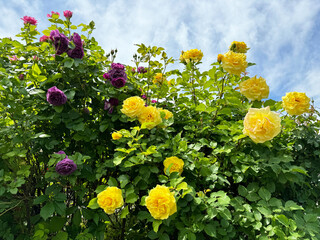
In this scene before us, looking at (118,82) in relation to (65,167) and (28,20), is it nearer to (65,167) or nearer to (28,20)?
(65,167)

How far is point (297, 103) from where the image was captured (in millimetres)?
1733

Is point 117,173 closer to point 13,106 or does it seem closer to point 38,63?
point 13,106

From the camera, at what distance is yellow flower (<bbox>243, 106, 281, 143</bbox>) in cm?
139

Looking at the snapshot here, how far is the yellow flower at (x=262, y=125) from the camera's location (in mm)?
1390

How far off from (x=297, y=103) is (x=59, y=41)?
1.73 m

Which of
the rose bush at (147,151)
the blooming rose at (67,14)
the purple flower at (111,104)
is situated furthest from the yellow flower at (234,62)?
the blooming rose at (67,14)

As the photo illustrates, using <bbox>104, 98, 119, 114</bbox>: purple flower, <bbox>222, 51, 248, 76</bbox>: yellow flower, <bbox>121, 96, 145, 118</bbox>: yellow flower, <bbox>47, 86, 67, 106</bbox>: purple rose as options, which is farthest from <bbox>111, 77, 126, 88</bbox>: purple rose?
<bbox>222, 51, 248, 76</bbox>: yellow flower

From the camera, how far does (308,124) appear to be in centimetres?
229

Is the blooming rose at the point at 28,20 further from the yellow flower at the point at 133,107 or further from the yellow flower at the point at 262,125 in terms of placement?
the yellow flower at the point at 262,125

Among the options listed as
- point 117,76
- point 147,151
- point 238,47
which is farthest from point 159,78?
point 147,151

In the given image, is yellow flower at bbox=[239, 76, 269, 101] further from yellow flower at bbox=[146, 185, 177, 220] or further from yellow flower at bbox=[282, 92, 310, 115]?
yellow flower at bbox=[146, 185, 177, 220]

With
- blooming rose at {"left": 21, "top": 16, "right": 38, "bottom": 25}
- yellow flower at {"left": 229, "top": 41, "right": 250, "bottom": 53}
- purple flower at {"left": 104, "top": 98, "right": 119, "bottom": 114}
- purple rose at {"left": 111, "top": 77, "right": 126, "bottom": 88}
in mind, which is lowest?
purple flower at {"left": 104, "top": 98, "right": 119, "bottom": 114}

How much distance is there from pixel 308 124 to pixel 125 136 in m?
1.78

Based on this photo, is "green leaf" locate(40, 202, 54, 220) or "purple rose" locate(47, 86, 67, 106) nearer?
"green leaf" locate(40, 202, 54, 220)
